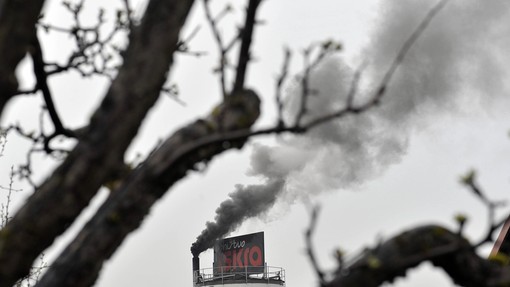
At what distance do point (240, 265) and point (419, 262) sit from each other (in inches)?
1610

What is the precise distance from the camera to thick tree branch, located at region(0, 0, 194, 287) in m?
3.23

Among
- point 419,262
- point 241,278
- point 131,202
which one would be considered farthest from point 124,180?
point 241,278

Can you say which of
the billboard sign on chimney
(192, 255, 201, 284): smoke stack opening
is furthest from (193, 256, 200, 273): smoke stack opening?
the billboard sign on chimney

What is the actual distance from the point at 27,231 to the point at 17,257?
128mm

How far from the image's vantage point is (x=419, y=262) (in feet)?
10.2

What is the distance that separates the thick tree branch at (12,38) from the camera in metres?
3.28

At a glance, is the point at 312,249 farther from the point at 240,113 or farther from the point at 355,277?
the point at 240,113

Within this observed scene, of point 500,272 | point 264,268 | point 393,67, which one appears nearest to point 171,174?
point 393,67

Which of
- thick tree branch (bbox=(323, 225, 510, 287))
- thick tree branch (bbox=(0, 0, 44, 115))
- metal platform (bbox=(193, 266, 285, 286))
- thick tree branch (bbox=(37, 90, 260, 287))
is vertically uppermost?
metal platform (bbox=(193, 266, 285, 286))

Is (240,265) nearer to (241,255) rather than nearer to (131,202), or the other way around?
(241,255)

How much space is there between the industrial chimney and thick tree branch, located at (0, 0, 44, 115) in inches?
1489

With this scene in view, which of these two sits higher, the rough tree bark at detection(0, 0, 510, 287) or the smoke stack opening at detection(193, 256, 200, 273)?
the smoke stack opening at detection(193, 256, 200, 273)

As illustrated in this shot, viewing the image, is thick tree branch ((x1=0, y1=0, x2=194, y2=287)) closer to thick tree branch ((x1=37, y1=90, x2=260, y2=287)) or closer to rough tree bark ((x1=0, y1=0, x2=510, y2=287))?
rough tree bark ((x1=0, y1=0, x2=510, y2=287))

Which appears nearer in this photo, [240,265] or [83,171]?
[83,171]
